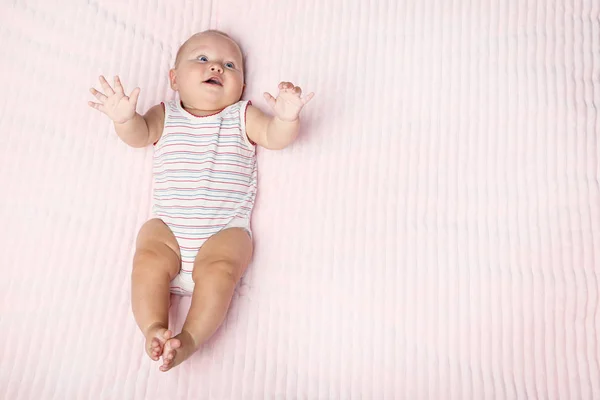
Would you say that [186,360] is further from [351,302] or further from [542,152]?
[542,152]

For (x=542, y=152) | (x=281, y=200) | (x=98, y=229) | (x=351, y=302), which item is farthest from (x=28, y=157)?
(x=542, y=152)

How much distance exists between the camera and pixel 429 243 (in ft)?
3.90

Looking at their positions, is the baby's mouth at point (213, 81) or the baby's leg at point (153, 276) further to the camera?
the baby's mouth at point (213, 81)

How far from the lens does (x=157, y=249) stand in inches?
45.3

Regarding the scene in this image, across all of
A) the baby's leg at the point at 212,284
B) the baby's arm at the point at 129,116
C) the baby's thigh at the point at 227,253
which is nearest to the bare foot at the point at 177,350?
the baby's leg at the point at 212,284

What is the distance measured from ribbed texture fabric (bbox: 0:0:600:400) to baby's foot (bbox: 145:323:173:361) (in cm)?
11

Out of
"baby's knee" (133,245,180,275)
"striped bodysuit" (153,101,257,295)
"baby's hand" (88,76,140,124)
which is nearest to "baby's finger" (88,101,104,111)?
"baby's hand" (88,76,140,124)

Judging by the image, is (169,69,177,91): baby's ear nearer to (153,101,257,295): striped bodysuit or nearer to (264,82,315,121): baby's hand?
(153,101,257,295): striped bodysuit

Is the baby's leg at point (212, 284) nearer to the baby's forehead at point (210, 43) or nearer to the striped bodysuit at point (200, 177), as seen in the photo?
the striped bodysuit at point (200, 177)

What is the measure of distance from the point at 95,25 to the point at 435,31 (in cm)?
81

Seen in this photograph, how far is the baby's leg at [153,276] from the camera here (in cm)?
106

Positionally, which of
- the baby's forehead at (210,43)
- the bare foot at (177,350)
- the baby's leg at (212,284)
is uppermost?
the baby's forehead at (210,43)

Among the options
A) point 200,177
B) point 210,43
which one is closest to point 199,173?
point 200,177

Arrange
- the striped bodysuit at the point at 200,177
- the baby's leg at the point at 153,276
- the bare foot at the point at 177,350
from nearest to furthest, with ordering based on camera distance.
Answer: the bare foot at the point at 177,350, the baby's leg at the point at 153,276, the striped bodysuit at the point at 200,177
